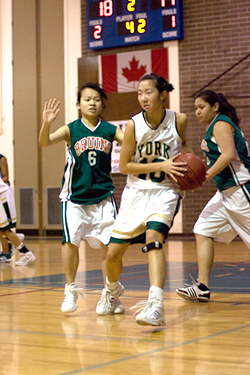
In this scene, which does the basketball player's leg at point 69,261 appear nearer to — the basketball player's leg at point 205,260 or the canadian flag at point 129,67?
the basketball player's leg at point 205,260

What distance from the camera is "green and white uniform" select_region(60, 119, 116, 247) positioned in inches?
151

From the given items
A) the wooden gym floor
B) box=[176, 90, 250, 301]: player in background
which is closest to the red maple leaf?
the wooden gym floor

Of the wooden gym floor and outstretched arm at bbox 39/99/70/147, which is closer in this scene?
the wooden gym floor

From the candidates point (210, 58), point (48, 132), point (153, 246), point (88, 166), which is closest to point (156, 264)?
point (153, 246)

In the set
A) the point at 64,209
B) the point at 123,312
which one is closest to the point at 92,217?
the point at 64,209

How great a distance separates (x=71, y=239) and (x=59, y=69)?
975cm

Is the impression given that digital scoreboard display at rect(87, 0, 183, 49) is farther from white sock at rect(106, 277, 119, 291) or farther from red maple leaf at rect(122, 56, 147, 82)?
white sock at rect(106, 277, 119, 291)

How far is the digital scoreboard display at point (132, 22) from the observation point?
1114 centimetres

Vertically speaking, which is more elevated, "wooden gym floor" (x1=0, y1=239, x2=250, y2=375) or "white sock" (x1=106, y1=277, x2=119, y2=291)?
"white sock" (x1=106, y1=277, x2=119, y2=291)

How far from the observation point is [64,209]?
3865 mm

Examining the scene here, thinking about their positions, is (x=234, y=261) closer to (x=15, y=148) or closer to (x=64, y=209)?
(x=64, y=209)

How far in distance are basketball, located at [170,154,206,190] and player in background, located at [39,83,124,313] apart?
2.44 feet

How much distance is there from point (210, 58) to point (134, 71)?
160cm

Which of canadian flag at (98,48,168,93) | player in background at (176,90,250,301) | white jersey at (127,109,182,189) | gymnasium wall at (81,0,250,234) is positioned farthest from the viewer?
canadian flag at (98,48,168,93)
